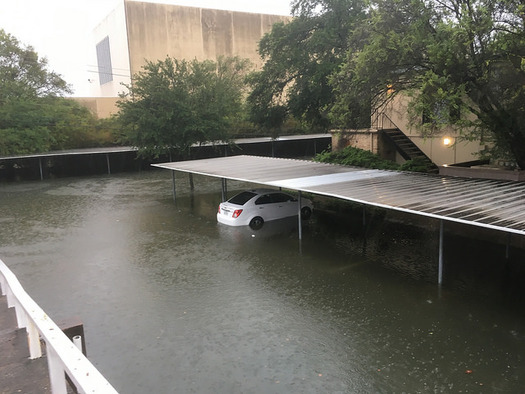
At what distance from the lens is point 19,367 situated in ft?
13.8

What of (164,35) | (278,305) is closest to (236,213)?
(278,305)

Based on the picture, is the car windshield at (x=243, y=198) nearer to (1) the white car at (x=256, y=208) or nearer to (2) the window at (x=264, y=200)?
(1) the white car at (x=256, y=208)

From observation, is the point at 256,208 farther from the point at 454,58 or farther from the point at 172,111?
the point at 172,111

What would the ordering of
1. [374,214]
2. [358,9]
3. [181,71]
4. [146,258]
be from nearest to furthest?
[146,258]
[374,214]
[358,9]
[181,71]

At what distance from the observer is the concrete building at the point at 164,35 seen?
173 ft

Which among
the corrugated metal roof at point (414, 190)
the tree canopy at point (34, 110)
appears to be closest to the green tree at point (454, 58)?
the corrugated metal roof at point (414, 190)

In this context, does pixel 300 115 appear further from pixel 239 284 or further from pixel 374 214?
pixel 239 284

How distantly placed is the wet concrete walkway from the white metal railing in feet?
0.37

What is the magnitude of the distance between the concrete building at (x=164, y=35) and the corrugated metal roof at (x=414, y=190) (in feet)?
115

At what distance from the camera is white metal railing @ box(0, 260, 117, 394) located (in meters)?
2.68

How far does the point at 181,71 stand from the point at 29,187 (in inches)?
516

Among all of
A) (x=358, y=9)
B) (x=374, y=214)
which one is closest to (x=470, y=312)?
(x=374, y=214)

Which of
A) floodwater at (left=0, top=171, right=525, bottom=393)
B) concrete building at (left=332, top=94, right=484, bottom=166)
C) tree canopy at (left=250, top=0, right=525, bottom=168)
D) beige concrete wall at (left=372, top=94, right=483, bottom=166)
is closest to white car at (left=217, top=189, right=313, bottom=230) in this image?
floodwater at (left=0, top=171, right=525, bottom=393)

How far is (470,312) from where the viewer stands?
907cm
